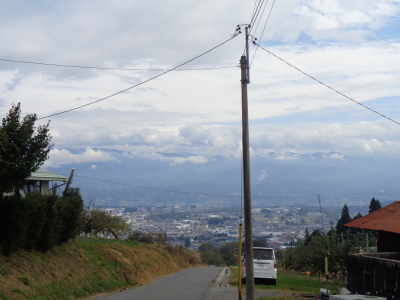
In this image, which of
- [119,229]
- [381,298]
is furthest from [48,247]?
[119,229]

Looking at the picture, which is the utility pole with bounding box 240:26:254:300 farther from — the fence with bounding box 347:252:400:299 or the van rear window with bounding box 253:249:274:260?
the van rear window with bounding box 253:249:274:260

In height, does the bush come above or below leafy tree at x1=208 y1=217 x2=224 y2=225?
above

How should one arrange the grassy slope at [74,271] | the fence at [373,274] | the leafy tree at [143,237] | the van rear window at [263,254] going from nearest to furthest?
the fence at [373,274]
the grassy slope at [74,271]
the van rear window at [263,254]
the leafy tree at [143,237]

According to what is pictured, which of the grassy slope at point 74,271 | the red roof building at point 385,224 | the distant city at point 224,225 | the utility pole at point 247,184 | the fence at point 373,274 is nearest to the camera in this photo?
the fence at point 373,274

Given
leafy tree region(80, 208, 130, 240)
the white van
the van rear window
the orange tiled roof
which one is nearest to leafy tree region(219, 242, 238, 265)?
leafy tree region(80, 208, 130, 240)

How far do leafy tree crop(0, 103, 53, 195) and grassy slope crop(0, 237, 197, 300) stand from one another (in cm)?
260

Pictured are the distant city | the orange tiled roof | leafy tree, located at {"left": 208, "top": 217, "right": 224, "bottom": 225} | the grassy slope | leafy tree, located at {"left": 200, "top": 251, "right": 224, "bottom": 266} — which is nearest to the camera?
the orange tiled roof

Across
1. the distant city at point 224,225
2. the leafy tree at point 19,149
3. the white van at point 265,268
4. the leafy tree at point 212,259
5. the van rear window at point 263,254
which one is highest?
the leafy tree at point 19,149

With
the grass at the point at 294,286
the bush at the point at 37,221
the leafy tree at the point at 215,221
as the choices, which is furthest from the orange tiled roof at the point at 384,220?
the leafy tree at the point at 215,221

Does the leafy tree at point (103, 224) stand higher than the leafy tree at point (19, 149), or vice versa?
the leafy tree at point (19, 149)

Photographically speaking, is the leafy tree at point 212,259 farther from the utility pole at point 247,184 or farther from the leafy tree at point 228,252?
the utility pole at point 247,184

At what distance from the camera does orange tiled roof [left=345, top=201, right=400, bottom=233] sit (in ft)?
44.4

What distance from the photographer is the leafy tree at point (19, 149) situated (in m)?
14.8

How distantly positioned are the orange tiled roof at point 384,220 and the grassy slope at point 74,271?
10.1 meters
